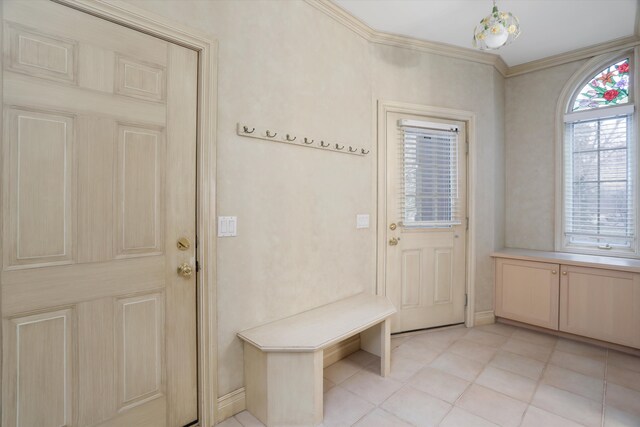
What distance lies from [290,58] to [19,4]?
1.35 meters

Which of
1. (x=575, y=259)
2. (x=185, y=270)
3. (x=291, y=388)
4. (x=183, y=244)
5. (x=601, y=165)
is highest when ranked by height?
(x=601, y=165)

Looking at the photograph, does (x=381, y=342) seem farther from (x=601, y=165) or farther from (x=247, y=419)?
(x=601, y=165)

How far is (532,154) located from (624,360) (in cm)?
207

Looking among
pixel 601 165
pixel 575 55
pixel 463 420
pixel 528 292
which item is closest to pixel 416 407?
pixel 463 420

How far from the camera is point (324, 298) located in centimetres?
237

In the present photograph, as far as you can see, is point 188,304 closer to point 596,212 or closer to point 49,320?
point 49,320

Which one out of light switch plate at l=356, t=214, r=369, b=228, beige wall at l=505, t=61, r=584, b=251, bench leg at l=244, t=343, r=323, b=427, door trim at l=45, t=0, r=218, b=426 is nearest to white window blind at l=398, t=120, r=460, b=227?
light switch plate at l=356, t=214, r=369, b=228

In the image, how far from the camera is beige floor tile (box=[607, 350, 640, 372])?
2.43 m

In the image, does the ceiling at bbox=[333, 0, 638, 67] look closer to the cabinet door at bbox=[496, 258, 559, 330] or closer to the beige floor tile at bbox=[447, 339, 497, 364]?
the cabinet door at bbox=[496, 258, 559, 330]

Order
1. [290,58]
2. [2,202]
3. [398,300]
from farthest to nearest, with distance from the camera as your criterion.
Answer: [398,300], [290,58], [2,202]

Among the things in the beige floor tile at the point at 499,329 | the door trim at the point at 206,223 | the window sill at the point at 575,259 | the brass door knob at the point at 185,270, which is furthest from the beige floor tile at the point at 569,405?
the brass door knob at the point at 185,270

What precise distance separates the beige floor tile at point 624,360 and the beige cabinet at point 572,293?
3.9 inches

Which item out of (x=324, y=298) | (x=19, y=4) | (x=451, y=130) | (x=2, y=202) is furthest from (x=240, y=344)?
(x=451, y=130)

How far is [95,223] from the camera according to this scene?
143 cm
